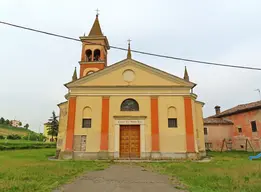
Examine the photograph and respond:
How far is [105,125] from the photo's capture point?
17.0m

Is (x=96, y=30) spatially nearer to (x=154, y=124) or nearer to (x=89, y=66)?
(x=89, y=66)

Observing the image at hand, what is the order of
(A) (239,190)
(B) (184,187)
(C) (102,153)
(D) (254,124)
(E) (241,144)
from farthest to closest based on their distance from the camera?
(E) (241,144)
(D) (254,124)
(C) (102,153)
(B) (184,187)
(A) (239,190)

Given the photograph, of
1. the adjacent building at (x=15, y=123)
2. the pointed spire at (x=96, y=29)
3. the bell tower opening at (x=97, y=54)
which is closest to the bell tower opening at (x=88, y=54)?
the bell tower opening at (x=97, y=54)

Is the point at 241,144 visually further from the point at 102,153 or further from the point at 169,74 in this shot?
the point at 102,153

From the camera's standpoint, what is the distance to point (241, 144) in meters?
26.5

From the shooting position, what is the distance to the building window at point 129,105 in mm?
17641

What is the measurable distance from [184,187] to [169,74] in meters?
12.4

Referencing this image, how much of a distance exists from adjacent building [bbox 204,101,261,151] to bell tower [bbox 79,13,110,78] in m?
16.2

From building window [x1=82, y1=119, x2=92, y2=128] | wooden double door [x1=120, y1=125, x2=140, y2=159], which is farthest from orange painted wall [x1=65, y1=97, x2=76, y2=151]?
wooden double door [x1=120, y1=125, x2=140, y2=159]

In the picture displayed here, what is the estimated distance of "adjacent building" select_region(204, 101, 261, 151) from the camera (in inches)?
963

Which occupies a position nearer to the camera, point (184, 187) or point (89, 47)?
point (184, 187)

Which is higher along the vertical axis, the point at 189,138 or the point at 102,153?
the point at 189,138

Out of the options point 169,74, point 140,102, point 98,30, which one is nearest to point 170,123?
point 140,102

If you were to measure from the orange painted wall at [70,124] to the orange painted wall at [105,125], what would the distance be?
94.3 inches
